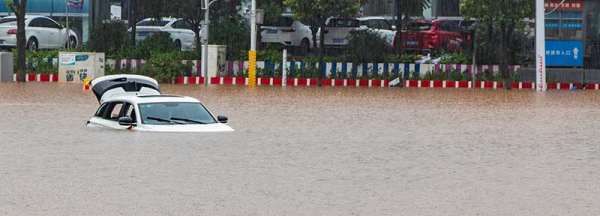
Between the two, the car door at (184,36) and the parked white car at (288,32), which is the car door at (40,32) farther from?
the parked white car at (288,32)

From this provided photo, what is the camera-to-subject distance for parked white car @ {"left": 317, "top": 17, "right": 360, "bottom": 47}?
176 ft

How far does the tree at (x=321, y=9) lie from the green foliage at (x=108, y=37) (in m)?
7.37

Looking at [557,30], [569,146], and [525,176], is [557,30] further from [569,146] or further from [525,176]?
[525,176]

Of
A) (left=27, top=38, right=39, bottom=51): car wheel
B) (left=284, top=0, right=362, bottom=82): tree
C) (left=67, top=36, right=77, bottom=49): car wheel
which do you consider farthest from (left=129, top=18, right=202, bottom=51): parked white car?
(left=284, top=0, right=362, bottom=82): tree

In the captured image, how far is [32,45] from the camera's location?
54.9 meters

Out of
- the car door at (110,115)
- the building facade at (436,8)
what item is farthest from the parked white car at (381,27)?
the car door at (110,115)

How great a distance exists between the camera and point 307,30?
5516cm

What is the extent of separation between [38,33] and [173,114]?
31507 mm

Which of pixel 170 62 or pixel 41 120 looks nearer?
pixel 41 120

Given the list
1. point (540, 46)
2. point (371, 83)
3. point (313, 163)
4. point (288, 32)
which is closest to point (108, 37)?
point (288, 32)

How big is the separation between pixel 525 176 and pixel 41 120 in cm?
1310

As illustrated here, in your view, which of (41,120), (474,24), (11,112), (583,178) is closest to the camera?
(583,178)

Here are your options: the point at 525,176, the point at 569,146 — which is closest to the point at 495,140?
the point at 569,146

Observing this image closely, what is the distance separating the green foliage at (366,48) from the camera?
49219mm
